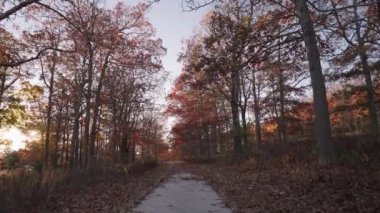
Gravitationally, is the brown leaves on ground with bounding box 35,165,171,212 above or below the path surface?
above

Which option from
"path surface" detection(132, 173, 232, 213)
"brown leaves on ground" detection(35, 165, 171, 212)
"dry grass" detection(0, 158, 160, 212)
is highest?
"dry grass" detection(0, 158, 160, 212)

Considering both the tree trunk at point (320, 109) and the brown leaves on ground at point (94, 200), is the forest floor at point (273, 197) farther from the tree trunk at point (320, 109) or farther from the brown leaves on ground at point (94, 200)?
the tree trunk at point (320, 109)

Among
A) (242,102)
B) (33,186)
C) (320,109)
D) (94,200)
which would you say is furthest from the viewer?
(242,102)

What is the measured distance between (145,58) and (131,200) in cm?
1279

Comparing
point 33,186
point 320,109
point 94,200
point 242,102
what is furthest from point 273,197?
Answer: point 242,102

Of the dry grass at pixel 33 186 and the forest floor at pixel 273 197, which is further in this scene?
the forest floor at pixel 273 197

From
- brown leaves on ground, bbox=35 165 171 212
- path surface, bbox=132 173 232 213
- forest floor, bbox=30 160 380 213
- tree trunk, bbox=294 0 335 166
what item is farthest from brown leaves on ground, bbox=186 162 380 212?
brown leaves on ground, bbox=35 165 171 212

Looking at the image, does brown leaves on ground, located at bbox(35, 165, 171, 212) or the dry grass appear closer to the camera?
the dry grass

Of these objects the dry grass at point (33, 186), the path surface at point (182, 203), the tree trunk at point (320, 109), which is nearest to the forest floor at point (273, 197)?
the path surface at point (182, 203)

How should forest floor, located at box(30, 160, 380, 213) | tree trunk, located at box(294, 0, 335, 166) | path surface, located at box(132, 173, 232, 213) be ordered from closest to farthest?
forest floor, located at box(30, 160, 380, 213), path surface, located at box(132, 173, 232, 213), tree trunk, located at box(294, 0, 335, 166)

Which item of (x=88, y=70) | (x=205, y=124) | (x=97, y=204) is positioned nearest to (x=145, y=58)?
(x=88, y=70)

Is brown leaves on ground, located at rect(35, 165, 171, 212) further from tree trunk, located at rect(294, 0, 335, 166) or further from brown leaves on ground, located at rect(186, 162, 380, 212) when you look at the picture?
tree trunk, located at rect(294, 0, 335, 166)

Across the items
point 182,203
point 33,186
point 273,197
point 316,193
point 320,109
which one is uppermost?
point 320,109

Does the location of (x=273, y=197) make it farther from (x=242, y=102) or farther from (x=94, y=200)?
(x=242, y=102)
